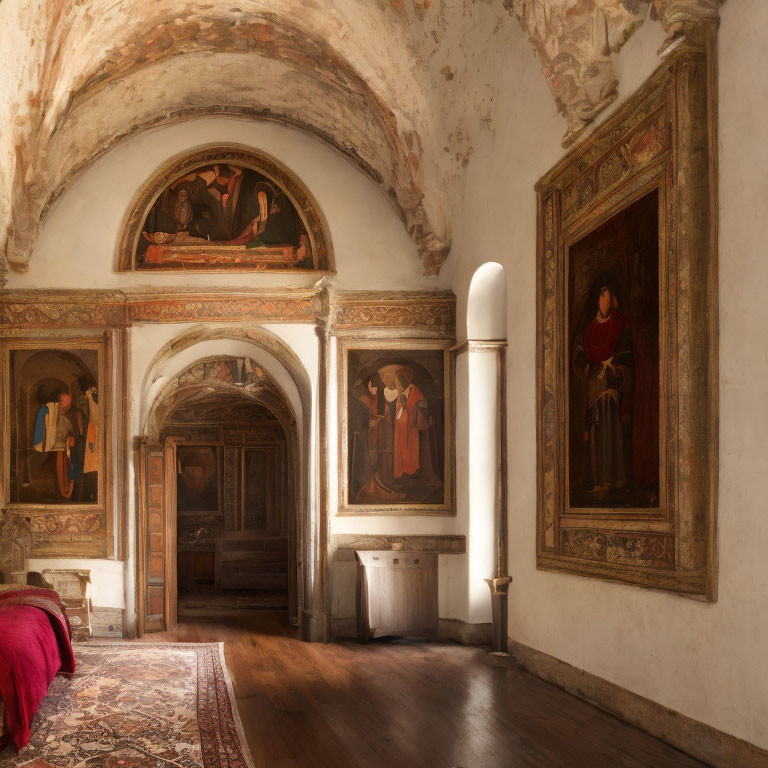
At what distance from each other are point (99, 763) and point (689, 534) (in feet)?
13.7

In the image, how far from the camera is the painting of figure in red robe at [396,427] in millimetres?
12016

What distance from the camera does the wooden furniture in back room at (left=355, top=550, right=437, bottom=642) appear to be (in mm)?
11305

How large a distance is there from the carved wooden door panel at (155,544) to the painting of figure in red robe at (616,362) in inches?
261

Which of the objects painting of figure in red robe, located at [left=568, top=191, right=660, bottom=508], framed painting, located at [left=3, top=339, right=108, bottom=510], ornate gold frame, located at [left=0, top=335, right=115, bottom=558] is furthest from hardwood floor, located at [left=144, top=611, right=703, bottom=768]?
framed painting, located at [left=3, top=339, right=108, bottom=510]

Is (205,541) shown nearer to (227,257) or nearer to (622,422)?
(227,257)

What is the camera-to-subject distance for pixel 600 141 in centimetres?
738

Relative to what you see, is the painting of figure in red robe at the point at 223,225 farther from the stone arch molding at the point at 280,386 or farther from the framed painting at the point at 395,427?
the framed painting at the point at 395,427

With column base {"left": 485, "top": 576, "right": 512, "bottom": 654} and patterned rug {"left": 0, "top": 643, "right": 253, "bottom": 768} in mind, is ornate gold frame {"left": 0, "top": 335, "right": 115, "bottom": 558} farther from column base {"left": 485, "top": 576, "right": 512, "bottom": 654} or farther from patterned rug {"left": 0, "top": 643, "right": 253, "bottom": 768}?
column base {"left": 485, "top": 576, "right": 512, "bottom": 654}

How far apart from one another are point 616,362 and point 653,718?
2.62 meters

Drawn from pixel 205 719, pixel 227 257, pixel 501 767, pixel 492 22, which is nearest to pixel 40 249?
pixel 227 257

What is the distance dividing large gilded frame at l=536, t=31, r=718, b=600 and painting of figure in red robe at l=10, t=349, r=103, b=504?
7.25 metres

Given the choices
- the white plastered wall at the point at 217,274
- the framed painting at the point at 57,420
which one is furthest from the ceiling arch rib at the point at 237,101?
the framed painting at the point at 57,420

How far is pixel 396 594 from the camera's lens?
11.4 metres

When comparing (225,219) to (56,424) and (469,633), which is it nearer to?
(56,424)
